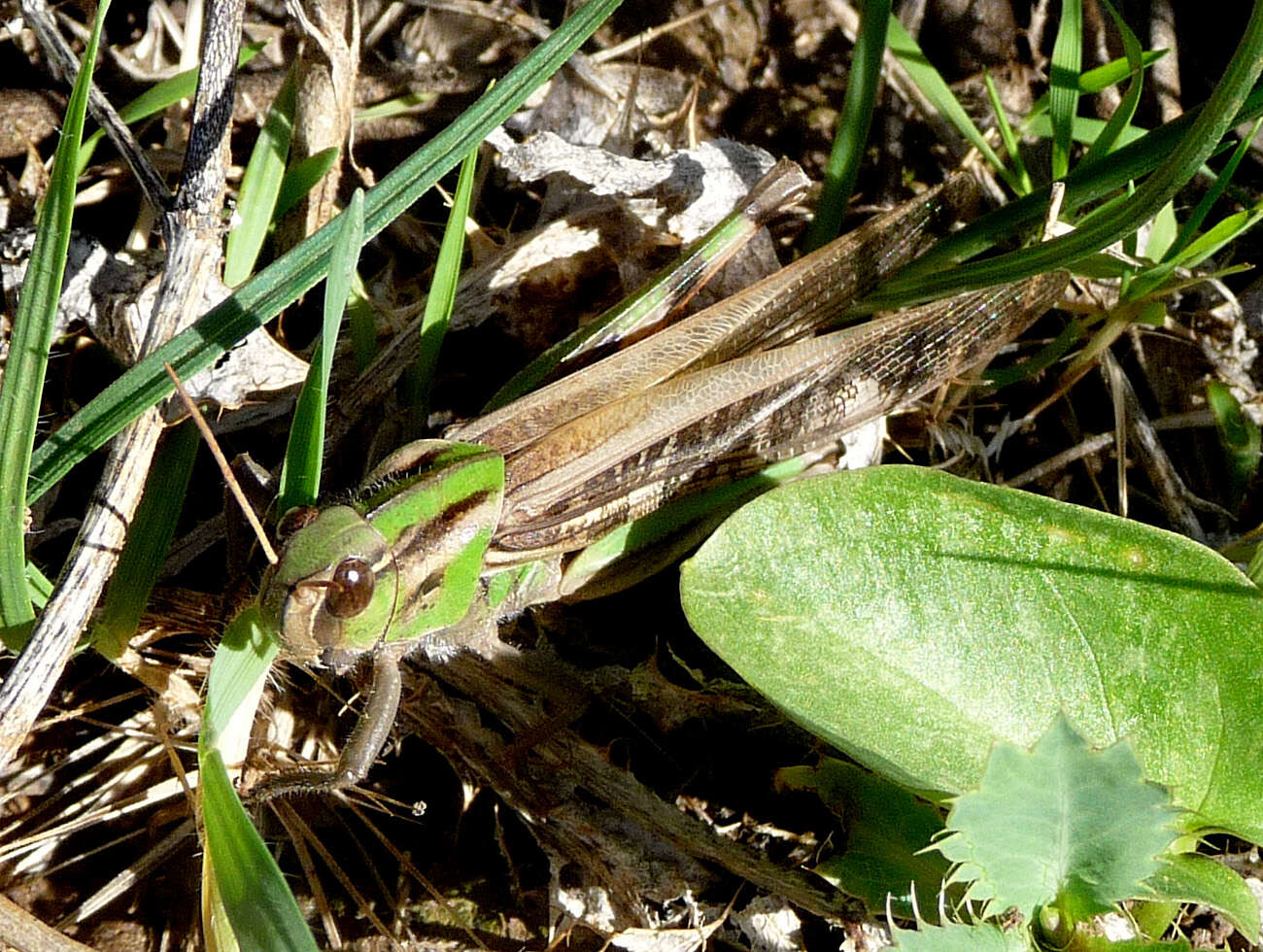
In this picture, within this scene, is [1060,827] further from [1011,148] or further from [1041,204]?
[1011,148]

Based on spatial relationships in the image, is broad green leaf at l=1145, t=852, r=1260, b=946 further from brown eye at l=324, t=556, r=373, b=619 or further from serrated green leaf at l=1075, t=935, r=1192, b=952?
brown eye at l=324, t=556, r=373, b=619

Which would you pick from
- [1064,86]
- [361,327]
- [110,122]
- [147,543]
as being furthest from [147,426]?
[1064,86]

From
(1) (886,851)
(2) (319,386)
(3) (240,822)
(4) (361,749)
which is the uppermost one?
(2) (319,386)

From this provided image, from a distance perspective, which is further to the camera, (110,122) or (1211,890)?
(110,122)

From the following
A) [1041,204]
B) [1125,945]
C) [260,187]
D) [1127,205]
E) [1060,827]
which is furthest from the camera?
[260,187]

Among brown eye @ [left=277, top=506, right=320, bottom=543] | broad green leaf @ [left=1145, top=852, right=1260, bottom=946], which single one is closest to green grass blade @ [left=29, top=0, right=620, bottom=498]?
brown eye @ [left=277, top=506, right=320, bottom=543]

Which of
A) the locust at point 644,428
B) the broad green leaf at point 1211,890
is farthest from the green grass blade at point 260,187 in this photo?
the broad green leaf at point 1211,890

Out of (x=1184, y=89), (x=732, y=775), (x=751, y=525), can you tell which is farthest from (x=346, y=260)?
(x=1184, y=89)

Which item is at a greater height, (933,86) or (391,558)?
(933,86)
